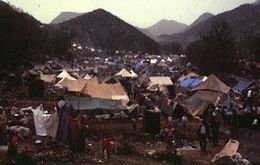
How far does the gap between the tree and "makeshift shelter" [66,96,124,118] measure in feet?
131

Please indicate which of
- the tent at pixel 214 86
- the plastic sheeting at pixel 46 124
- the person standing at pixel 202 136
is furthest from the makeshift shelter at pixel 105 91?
the person standing at pixel 202 136

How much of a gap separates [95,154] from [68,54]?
92.5 m

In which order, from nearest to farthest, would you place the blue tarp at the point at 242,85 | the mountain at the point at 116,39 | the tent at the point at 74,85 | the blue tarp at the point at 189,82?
the tent at the point at 74,85, the blue tarp at the point at 242,85, the blue tarp at the point at 189,82, the mountain at the point at 116,39

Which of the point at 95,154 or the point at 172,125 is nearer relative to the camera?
the point at 95,154

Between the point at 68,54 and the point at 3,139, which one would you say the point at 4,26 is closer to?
the point at 3,139

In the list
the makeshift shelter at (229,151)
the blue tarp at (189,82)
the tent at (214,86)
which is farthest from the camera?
the blue tarp at (189,82)

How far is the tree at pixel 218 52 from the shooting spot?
65812mm

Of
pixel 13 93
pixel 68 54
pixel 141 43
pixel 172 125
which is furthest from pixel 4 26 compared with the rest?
pixel 141 43

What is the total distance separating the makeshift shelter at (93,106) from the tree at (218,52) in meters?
40.0

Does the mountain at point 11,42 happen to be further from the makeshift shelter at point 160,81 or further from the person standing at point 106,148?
the person standing at point 106,148

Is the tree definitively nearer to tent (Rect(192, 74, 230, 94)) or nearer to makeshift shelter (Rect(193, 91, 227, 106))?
tent (Rect(192, 74, 230, 94))

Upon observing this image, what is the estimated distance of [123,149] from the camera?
18016 millimetres

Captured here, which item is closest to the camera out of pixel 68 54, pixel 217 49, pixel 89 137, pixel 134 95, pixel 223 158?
pixel 223 158

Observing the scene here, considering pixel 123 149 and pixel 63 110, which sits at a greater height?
pixel 63 110
